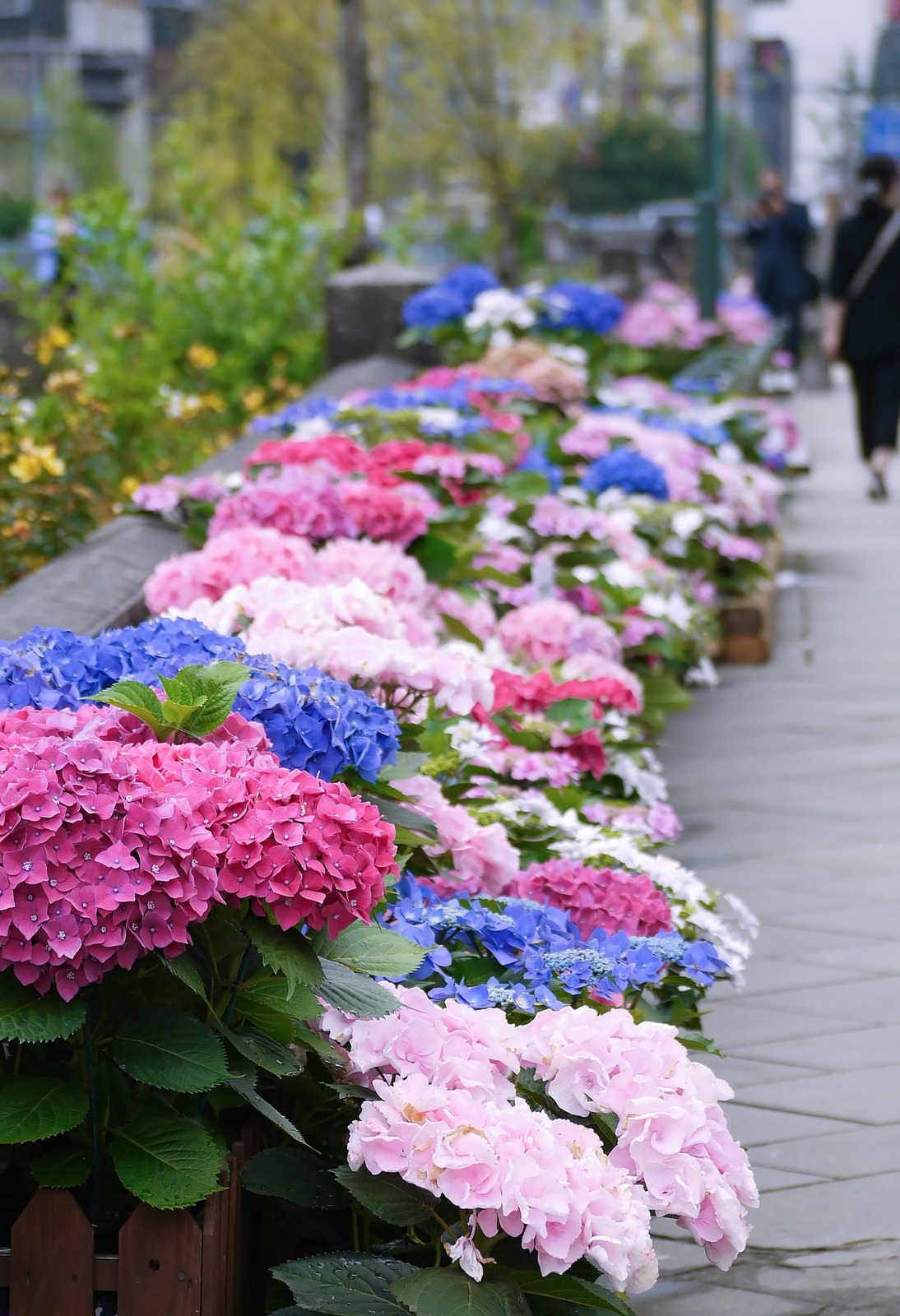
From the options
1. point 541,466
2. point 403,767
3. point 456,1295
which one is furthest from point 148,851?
point 541,466

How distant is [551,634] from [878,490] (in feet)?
20.7

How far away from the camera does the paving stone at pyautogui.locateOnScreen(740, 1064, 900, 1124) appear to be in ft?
9.97

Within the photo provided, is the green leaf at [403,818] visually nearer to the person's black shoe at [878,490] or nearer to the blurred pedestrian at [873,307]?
the blurred pedestrian at [873,307]

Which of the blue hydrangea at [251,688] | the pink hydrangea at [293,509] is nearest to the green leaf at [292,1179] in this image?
the blue hydrangea at [251,688]

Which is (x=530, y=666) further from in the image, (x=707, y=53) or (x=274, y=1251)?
(x=707, y=53)

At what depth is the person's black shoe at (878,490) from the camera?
33.3ft

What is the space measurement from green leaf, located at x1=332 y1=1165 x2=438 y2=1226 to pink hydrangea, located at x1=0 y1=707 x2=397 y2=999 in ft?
0.93

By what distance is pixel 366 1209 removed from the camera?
2.13 m

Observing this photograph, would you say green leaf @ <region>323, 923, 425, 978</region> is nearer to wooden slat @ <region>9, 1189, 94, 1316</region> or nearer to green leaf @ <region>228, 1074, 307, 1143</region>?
green leaf @ <region>228, 1074, 307, 1143</region>

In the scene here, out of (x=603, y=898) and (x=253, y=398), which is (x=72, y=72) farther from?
(x=603, y=898)

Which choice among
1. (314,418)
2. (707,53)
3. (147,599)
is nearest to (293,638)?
(147,599)

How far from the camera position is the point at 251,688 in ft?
7.88

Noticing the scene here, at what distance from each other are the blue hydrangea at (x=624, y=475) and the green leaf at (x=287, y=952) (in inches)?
165

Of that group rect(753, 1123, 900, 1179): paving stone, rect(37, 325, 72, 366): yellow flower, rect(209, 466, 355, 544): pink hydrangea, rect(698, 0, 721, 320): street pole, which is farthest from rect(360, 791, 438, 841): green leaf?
rect(698, 0, 721, 320): street pole
